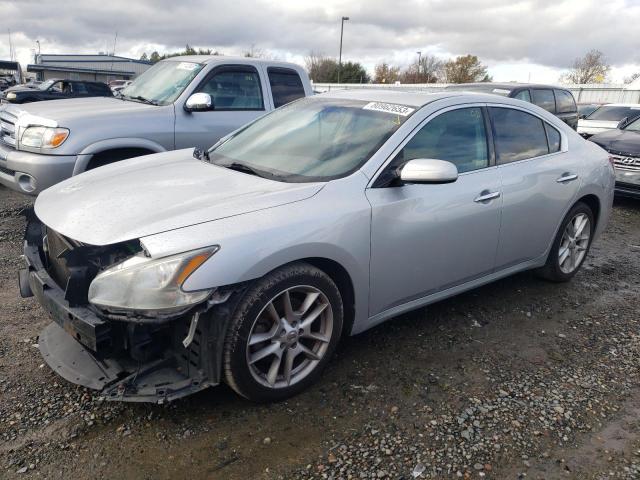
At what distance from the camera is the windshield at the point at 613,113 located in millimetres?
13086

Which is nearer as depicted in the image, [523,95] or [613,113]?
[523,95]

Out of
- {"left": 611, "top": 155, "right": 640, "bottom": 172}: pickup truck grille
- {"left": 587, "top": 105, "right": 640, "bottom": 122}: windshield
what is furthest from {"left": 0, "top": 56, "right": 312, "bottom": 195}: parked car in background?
{"left": 587, "top": 105, "right": 640, "bottom": 122}: windshield

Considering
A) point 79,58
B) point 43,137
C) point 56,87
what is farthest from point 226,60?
point 79,58

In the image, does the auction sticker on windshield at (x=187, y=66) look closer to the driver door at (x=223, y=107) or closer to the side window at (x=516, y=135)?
the driver door at (x=223, y=107)

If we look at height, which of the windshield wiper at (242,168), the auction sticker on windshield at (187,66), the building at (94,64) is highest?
the building at (94,64)

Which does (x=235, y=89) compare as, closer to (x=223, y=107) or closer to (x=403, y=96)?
(x=223, y=107)

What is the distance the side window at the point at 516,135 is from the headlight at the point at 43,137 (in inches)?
156

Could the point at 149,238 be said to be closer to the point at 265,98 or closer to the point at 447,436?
the point at 447,436

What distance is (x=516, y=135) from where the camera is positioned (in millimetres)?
3908

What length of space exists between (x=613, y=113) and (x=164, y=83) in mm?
12116

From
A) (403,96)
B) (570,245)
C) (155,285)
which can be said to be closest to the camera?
(155,285)

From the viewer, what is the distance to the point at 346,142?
3.23m

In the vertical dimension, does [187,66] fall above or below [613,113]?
above

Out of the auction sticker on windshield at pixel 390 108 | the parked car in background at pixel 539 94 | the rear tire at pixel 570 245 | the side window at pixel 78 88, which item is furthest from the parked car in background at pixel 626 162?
the side window at pixel 78 88
